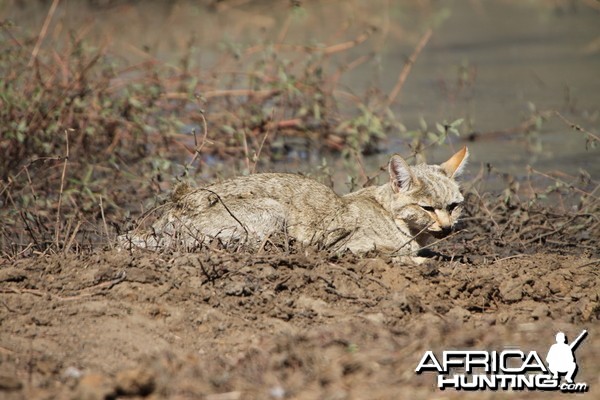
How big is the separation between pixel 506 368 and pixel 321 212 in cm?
263

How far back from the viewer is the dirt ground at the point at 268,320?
16.1 feet

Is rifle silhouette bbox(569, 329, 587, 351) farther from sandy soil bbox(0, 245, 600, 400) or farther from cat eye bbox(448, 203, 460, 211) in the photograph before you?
cat eye bbox(448, 203, 460, 211)

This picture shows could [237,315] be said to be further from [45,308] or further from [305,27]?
[305,27]

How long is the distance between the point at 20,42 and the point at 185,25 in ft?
24.6

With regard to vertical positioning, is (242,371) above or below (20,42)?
below

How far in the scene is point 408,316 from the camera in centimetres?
607

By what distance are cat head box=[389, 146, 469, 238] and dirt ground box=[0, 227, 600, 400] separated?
1.30ft

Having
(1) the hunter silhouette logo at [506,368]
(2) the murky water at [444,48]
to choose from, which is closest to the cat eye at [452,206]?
(1) the hunter silhouette logo at [506,368]

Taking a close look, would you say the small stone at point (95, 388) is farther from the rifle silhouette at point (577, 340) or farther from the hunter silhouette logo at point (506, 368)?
the rifle silhouette at point (577, 340)

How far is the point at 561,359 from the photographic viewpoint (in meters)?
5.11

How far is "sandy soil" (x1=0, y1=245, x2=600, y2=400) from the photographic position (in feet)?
16.1

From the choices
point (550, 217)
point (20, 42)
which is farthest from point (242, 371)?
point (20, 42)

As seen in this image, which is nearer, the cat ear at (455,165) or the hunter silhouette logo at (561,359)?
the hunter silhouette logo at (561,359)

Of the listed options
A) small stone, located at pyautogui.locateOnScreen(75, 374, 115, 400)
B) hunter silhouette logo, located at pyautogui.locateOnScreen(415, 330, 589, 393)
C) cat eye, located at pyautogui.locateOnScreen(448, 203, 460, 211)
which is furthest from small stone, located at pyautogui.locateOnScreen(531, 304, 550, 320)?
small stone, located at pyautogui.locateOnScreen(75, 374, 115, 400)
